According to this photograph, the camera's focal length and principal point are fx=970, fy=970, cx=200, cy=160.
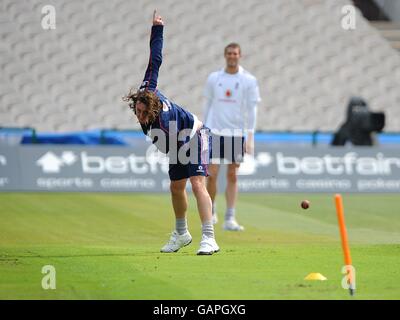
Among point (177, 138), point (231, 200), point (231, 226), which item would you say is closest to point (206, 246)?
point (177, 138)

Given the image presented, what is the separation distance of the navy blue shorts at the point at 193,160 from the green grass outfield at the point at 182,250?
3.16ft

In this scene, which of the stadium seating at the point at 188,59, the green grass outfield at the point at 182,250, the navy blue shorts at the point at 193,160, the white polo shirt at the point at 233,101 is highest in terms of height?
the stadium seating at the point at 188,59

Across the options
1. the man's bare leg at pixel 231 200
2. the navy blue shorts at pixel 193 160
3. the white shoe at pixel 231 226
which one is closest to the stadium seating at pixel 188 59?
the man's bare leg at pixel 231 200

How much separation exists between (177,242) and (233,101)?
4.40 metres

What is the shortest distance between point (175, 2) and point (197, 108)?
11.6 feet

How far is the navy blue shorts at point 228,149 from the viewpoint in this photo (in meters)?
15.2

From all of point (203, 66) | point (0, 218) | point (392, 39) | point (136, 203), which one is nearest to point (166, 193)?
point (136, 203)

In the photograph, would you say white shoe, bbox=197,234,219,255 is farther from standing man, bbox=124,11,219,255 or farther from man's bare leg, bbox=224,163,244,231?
man's bare leg, bbox=224,163,244,231

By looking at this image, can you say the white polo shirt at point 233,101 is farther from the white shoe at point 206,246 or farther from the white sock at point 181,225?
the white shoe at point 206,246

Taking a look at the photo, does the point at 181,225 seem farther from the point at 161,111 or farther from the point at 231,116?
the point at 231,116

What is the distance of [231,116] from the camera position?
15.6m

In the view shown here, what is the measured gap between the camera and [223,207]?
60.9 ft

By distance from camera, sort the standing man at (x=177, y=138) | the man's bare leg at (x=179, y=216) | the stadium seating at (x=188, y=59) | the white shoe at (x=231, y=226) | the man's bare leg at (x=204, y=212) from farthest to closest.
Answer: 1. the stadium seating at (x=188, y=59)
2. the white shoe at (x=231, y=226)
3. the man's bare leg at (x=179, y=216)
4. the man's bare leg at (x=204, y=212)
5. the standing man at (x=177, y=138)

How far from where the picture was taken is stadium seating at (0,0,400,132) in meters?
26.7
